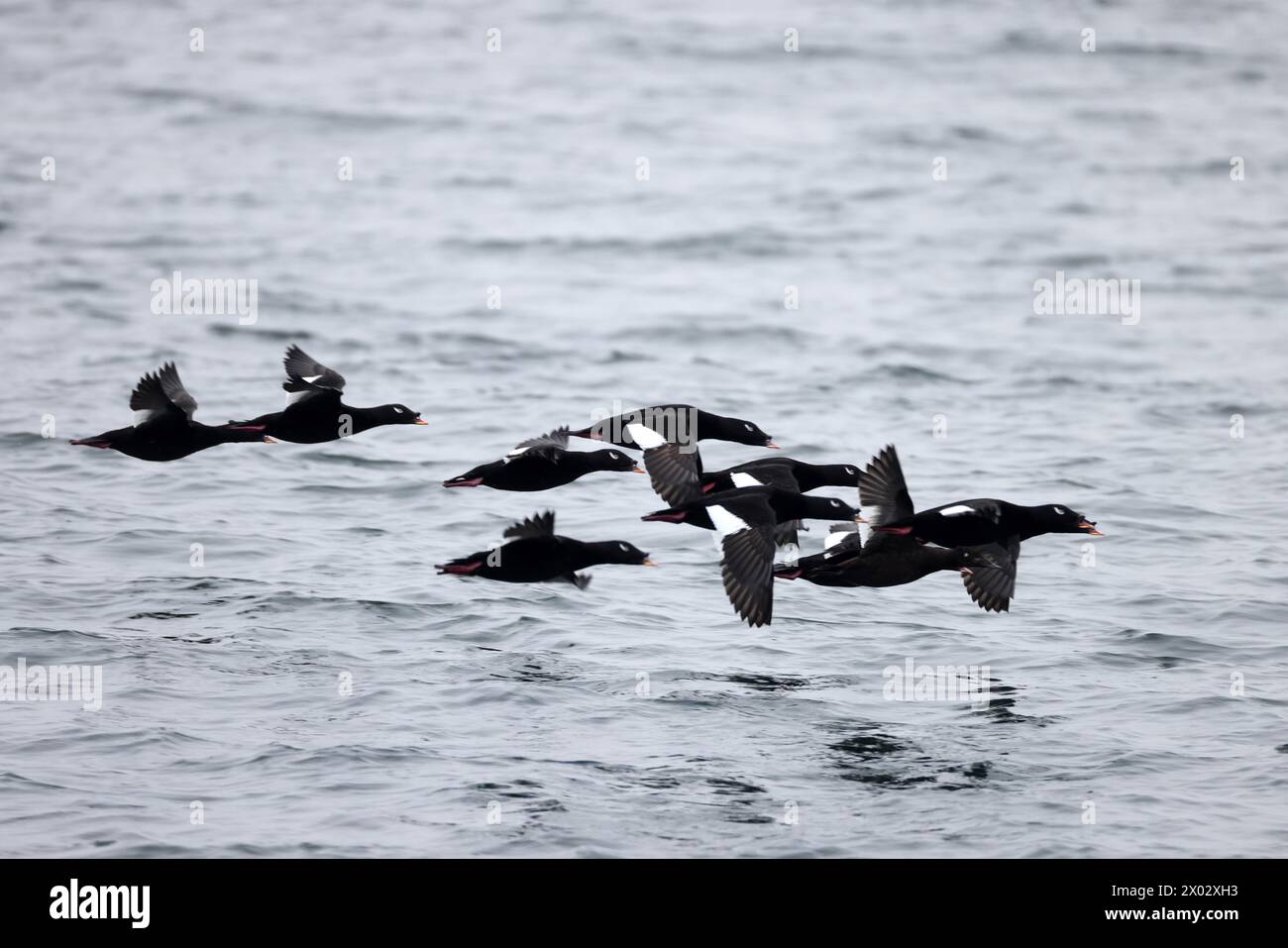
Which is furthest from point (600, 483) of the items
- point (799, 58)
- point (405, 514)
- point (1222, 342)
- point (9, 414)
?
point (799, 58)

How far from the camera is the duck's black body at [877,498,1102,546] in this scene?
39.5 feet

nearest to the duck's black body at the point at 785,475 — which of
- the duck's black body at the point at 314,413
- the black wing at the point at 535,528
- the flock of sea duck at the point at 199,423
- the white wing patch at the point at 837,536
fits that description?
the white wing patch at the point at 837,536

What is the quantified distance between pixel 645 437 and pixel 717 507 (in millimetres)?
1722

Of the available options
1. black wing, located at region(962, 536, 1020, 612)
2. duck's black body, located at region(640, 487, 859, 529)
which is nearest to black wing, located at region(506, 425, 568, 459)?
duck's black body, located at region(640, 487, 859, 529)

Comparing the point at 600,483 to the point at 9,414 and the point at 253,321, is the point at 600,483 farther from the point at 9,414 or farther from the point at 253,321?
the point at 253,321

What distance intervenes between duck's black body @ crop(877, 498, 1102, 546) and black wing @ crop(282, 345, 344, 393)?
14.0 feet

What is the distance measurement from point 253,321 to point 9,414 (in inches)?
224

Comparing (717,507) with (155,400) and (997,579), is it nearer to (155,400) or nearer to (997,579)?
(997,579)

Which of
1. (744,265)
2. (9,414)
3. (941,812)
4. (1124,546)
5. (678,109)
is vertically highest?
(678,109)

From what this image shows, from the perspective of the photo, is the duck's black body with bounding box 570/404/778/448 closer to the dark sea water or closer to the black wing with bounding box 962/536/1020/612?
the dark sea water

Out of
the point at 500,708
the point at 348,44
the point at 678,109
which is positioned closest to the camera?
the point at 500,708

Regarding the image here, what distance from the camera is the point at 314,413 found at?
13.4 metres

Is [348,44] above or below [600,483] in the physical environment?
above

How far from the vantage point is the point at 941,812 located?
→ 10102 mm
